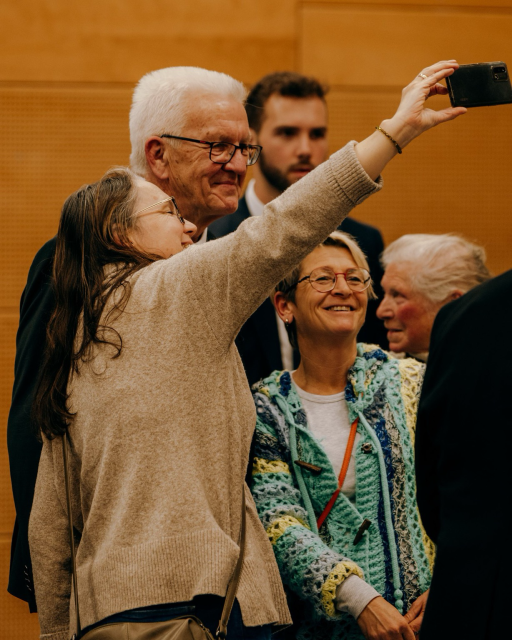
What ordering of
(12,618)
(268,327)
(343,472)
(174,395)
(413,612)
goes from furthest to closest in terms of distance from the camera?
(12,618) < (268,327) < (343,472) < (413,612) < (174,395)

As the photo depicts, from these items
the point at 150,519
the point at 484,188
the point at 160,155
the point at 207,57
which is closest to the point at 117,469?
the point at 150,519

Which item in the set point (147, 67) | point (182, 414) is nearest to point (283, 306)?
point (182, 414)

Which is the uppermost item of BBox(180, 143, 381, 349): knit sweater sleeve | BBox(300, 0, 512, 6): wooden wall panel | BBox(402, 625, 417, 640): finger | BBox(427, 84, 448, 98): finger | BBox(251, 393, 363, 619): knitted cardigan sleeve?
BBox(300, 0, 512, 6): wooden wall panel

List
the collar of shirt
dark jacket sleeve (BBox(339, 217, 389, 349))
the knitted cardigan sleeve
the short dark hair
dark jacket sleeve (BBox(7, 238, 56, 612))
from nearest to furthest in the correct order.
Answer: dark jacket sleeve (BBox(7, 238, 56, 612)) → the knitted cardigan sleeve → dark jacket sleeve (BBox(339, 217, 389, 349)) → the collar of shirt → the short dark hair

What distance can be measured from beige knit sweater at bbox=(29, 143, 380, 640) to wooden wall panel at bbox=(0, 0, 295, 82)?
8.75 feet

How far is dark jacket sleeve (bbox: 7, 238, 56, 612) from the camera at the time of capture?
5.99 ft

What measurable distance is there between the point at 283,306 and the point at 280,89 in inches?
54.5

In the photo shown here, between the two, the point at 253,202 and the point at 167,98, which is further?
the point at 253,202

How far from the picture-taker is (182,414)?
4.94 ft

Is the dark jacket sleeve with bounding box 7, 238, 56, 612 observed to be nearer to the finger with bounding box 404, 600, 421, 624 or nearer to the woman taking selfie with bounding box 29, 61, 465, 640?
the woman taking selfie with bounding box 29, 61, 465, 640

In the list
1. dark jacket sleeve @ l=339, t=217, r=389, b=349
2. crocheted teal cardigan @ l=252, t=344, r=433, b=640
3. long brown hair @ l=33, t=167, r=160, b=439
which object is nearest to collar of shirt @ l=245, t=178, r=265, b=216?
dark jacket sleeve @ l=339, t=217, r=389, b=349

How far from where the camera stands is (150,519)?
1.49m

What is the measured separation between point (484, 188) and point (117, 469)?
10.4 ft

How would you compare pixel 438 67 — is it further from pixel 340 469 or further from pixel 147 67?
pixel 147 67
